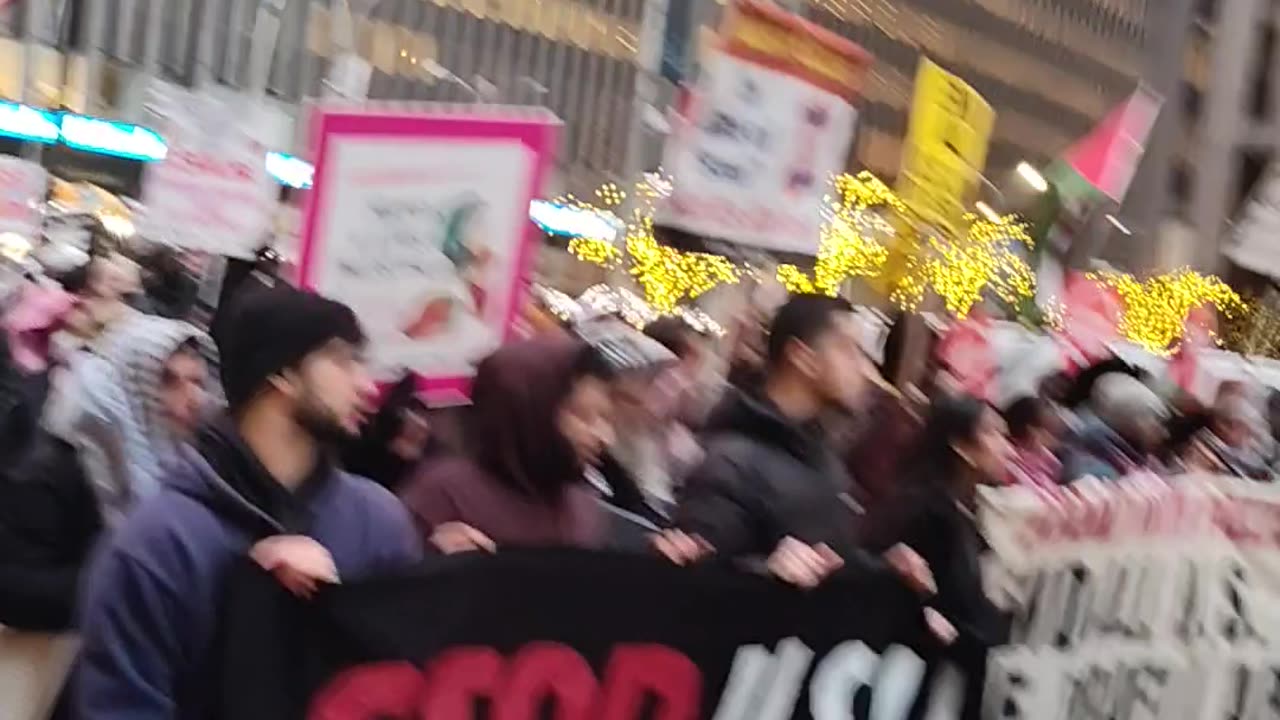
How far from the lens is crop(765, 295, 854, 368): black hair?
16.0ft

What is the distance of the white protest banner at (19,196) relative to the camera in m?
11.5

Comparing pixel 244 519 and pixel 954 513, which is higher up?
pixel 244 519

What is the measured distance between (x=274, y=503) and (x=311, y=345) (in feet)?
1.01

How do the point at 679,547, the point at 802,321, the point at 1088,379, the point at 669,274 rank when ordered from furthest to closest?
the point at 669,274, the point at 1088,379, the point at 802,321, the point at 679,547

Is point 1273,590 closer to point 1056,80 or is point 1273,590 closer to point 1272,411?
point 1272,411

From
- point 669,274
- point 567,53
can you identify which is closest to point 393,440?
point 669,274

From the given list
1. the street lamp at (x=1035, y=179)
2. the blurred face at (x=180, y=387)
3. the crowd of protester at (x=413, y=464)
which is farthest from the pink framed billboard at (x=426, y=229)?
the street lamp at (x=1035, y=179)

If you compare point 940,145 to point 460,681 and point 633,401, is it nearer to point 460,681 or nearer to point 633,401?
point 633,401

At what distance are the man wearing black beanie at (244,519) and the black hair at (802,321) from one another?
1.38m

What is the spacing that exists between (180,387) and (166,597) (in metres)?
2.65

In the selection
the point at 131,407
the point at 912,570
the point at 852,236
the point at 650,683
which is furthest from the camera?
the point at 852,236

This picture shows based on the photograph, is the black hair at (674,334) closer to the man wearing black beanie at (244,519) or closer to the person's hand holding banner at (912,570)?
the person's hand holding banner at (912,570)

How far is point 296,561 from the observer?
3426 mm

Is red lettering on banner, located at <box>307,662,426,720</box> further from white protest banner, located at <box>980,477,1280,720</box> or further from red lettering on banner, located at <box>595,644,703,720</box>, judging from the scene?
white protest banner, located at <box>980,477,1280,720</box>
